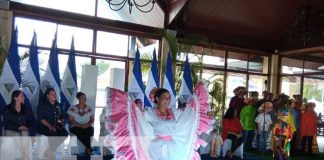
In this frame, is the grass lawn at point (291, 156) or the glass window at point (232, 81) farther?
the glass window at point (232, 81)

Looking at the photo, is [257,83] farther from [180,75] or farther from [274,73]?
[180,75]

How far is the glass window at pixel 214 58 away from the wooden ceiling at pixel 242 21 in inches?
11.2

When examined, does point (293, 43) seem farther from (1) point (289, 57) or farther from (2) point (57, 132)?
(2) point (57, 132)

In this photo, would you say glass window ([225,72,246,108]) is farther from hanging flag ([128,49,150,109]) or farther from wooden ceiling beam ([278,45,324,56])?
hanging flag ([128,49,150,109])

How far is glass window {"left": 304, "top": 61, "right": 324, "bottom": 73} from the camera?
9.30 meters

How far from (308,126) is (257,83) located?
101 inches

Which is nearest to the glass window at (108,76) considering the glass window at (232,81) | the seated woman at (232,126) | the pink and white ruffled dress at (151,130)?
the seated woman at (232,126)

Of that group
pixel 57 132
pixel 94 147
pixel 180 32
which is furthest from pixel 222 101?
pixel 57 132

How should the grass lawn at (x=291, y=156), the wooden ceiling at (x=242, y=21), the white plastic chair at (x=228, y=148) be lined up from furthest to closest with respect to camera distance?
the wooden ceiling at (x=242, y=21) < the grass lawn at (x=291, y=156) < the white plastic chair at (x=228, y=148)

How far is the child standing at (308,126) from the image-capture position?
7.93 meters

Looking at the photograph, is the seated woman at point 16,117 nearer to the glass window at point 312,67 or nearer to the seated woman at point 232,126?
the seated woman at point 232,126

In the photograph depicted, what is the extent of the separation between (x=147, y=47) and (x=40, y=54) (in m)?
2.41

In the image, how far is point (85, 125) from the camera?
18.6 feet

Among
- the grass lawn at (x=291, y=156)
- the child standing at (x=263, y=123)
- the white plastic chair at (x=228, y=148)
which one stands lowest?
the grass lawn at (x=291, y=156)
